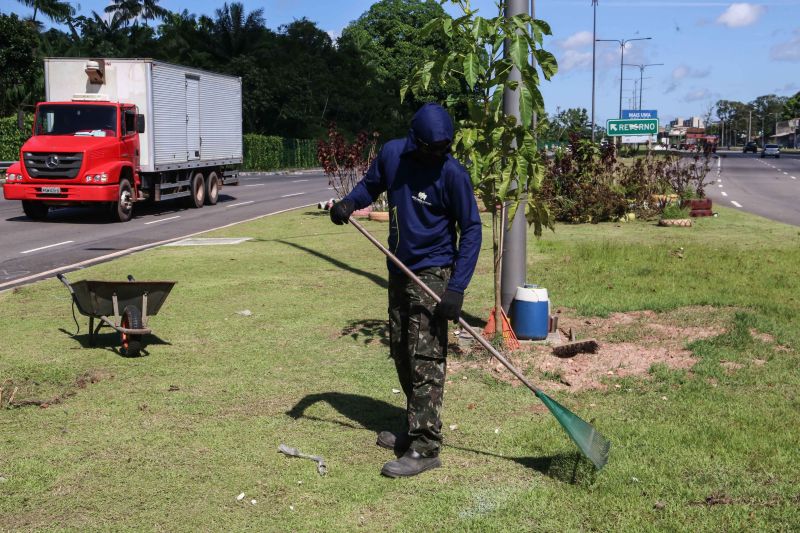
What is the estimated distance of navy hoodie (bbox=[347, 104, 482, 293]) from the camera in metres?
4.57

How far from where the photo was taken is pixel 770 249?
13531 mm

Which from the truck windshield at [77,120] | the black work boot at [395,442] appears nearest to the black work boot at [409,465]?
the black work boot at [395,442]

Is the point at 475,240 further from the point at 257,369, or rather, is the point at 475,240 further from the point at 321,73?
the point at 321,73

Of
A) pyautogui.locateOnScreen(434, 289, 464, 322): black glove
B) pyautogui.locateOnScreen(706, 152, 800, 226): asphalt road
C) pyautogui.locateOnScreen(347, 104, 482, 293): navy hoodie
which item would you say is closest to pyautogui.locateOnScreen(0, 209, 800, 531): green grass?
pyautogui.locateOnScreen(434, 289, 464, 322): black glove

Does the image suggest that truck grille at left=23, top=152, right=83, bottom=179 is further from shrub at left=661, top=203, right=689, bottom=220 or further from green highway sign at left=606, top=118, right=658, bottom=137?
green highway sign at left=606, top=118, right=658, bottom=137

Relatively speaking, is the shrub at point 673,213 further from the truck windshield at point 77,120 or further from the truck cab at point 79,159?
the truck windshield at point 77,120

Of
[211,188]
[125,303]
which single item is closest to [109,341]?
[125,303]

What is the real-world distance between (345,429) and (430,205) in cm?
156

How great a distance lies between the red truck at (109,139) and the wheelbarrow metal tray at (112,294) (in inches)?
491

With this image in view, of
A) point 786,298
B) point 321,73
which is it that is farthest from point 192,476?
point 321,73

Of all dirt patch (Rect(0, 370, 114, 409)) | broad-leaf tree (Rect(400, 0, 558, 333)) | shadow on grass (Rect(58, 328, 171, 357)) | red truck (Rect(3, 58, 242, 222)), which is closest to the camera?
dirt patch (Rect(0, 370, 114, 409))

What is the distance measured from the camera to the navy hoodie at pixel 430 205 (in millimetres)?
4570

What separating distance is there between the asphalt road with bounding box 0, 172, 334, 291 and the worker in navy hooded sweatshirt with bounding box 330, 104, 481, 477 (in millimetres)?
7517

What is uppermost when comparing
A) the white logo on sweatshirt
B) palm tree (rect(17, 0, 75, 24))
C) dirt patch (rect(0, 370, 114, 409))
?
palm tree (rect(17, 0, 75, 24))
